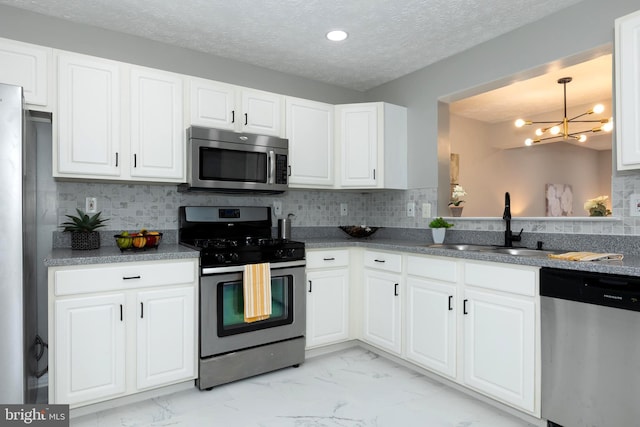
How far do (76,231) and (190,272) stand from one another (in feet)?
2.54

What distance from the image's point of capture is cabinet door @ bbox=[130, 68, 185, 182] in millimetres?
2574

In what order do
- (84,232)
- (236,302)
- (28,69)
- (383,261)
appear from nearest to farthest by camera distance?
(28,69), (84,232), (236,302), (383,261)

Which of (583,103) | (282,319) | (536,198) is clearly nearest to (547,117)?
(583,103)

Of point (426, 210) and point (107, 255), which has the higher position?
point (426, 210)

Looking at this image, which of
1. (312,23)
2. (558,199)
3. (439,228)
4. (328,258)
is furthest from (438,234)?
(558,199)

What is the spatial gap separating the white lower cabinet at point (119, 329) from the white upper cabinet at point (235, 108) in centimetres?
108

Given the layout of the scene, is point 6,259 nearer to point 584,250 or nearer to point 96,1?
point 96,1

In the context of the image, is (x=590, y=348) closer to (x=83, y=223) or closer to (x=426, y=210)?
(x=426, y=210)

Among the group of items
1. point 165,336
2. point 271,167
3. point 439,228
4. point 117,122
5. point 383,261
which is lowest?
point 165,336

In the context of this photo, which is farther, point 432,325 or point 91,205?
point 91,205

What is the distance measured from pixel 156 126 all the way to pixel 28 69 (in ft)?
2.42

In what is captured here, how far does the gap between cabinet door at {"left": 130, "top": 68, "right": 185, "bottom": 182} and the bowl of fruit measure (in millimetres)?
390

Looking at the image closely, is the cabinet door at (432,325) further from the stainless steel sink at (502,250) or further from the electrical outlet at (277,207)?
the electrical outlet at (277,207)

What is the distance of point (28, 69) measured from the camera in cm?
225
